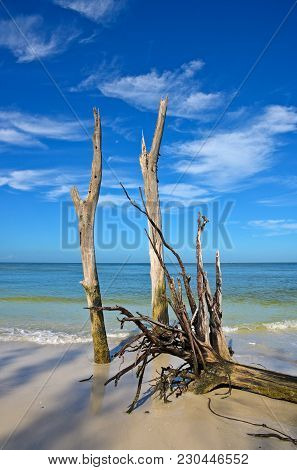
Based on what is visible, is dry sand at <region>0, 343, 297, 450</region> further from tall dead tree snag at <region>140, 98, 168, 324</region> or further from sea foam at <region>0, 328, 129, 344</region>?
sea foam at <region>0, 328, 129, 344</region>

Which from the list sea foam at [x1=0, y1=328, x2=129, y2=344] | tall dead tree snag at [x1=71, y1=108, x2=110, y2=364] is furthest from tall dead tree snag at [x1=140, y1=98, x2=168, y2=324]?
sea foam at [x1=0, y1=328, x2=129, y2=344]

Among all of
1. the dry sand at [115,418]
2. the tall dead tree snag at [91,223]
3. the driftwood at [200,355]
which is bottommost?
the dry sand at [115,418]

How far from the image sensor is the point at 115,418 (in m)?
4.13

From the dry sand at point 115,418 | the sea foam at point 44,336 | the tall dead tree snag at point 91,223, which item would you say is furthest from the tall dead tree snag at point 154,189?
the sea foam at point 44,336

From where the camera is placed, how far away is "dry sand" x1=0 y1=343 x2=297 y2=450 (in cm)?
357

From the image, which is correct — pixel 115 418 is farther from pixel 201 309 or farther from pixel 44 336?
pixel 44 336

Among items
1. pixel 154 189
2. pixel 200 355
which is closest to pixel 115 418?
pixel 200 355

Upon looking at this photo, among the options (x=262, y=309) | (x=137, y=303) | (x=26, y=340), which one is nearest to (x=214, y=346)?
(x=26, y=340)

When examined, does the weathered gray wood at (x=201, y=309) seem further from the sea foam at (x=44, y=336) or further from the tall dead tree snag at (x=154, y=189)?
the sea foam at (x=44, y=336)

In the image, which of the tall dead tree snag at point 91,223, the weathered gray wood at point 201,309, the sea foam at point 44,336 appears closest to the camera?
the weathered gray wood at point 201,309

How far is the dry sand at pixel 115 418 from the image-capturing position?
3.57 m
